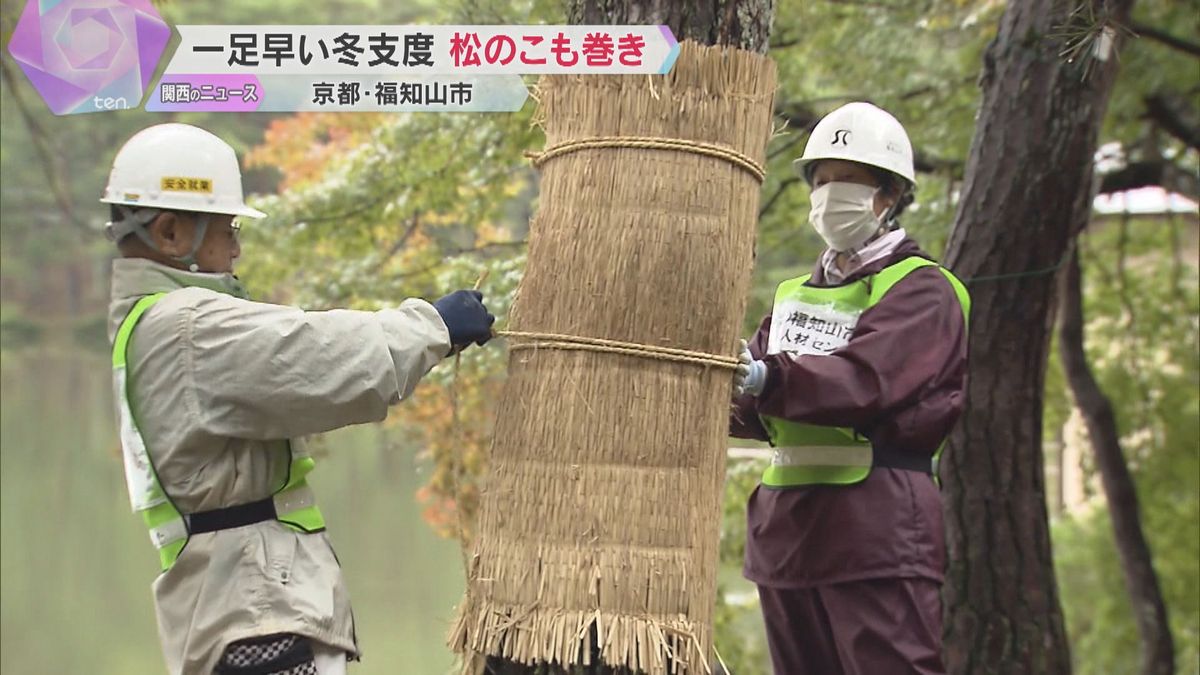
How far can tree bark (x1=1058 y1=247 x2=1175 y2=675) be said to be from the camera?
23.0 feet

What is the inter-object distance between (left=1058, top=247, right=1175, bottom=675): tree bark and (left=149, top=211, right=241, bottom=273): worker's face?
5.37 metres

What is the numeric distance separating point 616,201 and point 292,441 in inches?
28.9

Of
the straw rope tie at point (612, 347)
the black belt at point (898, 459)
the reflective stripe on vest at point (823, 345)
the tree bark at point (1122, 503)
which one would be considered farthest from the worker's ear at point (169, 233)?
the tree bark at point (1122, 503)

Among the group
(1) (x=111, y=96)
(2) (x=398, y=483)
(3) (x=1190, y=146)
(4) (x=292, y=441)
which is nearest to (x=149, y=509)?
(4) (x=292, y=441)

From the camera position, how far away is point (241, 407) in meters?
2.20

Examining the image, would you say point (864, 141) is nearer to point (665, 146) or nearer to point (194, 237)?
point (665, 146)

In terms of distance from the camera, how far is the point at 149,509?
7.53 feet

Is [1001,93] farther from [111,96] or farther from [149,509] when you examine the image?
[149,509]

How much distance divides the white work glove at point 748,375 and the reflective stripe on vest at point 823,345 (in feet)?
0.51

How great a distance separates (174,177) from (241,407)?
0.45m

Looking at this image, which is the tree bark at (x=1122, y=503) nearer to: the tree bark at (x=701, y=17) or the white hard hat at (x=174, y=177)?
the tree bark at (x=701, y=17)

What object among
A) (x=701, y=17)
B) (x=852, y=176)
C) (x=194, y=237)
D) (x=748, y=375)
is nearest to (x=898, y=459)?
(x=748, y=375)

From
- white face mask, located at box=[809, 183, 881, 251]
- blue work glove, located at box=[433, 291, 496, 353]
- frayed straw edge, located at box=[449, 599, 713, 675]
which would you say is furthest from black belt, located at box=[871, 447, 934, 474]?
blue work glove, located at box=[433, 291, 496, 353]

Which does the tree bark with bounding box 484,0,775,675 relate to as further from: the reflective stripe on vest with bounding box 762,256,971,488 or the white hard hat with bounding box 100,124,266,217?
the white hard hat with bounding box 100,124,266,217
